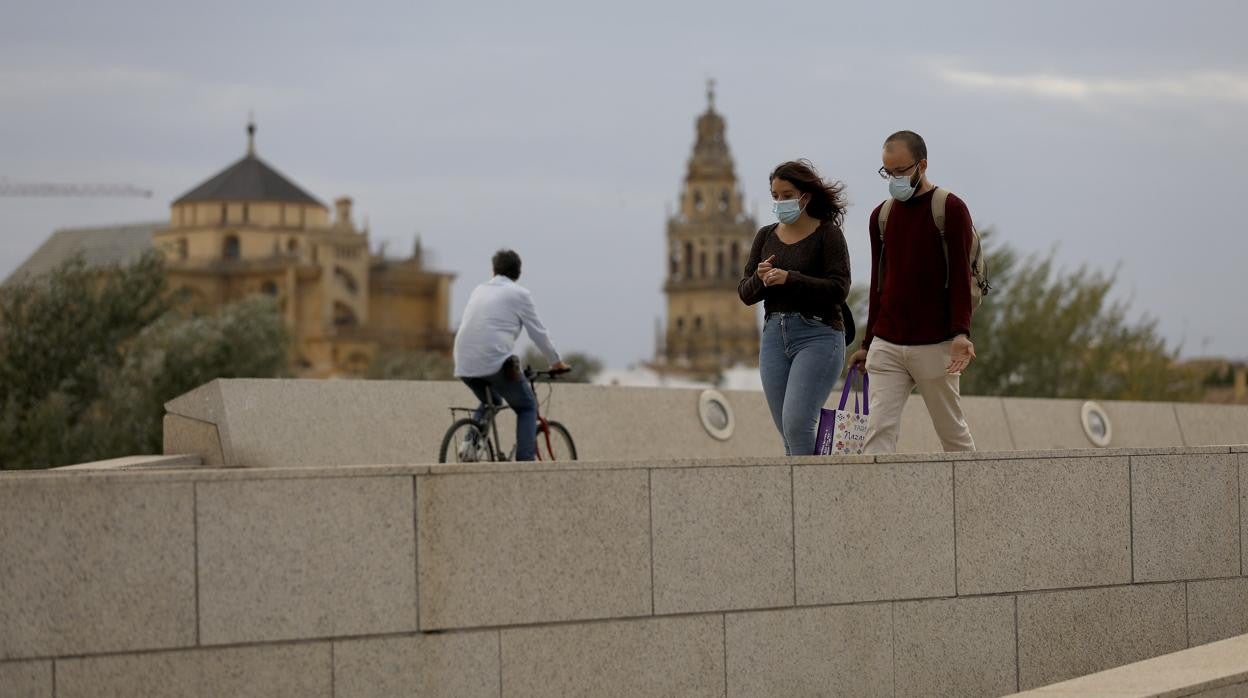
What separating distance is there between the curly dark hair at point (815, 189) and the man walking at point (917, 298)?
0.27m

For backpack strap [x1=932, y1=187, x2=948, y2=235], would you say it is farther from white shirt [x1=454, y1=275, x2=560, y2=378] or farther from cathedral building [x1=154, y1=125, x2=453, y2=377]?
cathedral building [x1=154, y1=125, x2=453, y2=377]

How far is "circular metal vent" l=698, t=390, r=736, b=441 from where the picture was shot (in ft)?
62.0

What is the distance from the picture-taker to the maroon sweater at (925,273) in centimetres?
A: 1034

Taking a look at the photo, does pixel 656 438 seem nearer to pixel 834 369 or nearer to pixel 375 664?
pixel 834 369

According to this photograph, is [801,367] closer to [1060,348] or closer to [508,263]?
[508,263]

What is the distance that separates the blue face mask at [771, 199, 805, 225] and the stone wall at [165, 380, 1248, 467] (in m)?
4.49

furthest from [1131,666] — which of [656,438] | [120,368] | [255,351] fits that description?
[255,351]

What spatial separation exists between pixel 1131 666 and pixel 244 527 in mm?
3809

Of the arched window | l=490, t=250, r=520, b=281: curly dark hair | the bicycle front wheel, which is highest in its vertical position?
the arched window

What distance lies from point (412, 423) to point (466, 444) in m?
2.89

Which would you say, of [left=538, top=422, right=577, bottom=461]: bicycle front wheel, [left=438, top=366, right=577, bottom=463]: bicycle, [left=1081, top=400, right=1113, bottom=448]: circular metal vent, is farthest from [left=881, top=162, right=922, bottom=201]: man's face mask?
[left=1081, top=400, right=1113, bottom=448]: circular metal vent

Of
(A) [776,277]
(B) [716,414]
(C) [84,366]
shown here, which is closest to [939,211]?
(A) [776,277]

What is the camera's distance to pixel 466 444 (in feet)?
44.9

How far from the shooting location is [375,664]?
8.45 m
